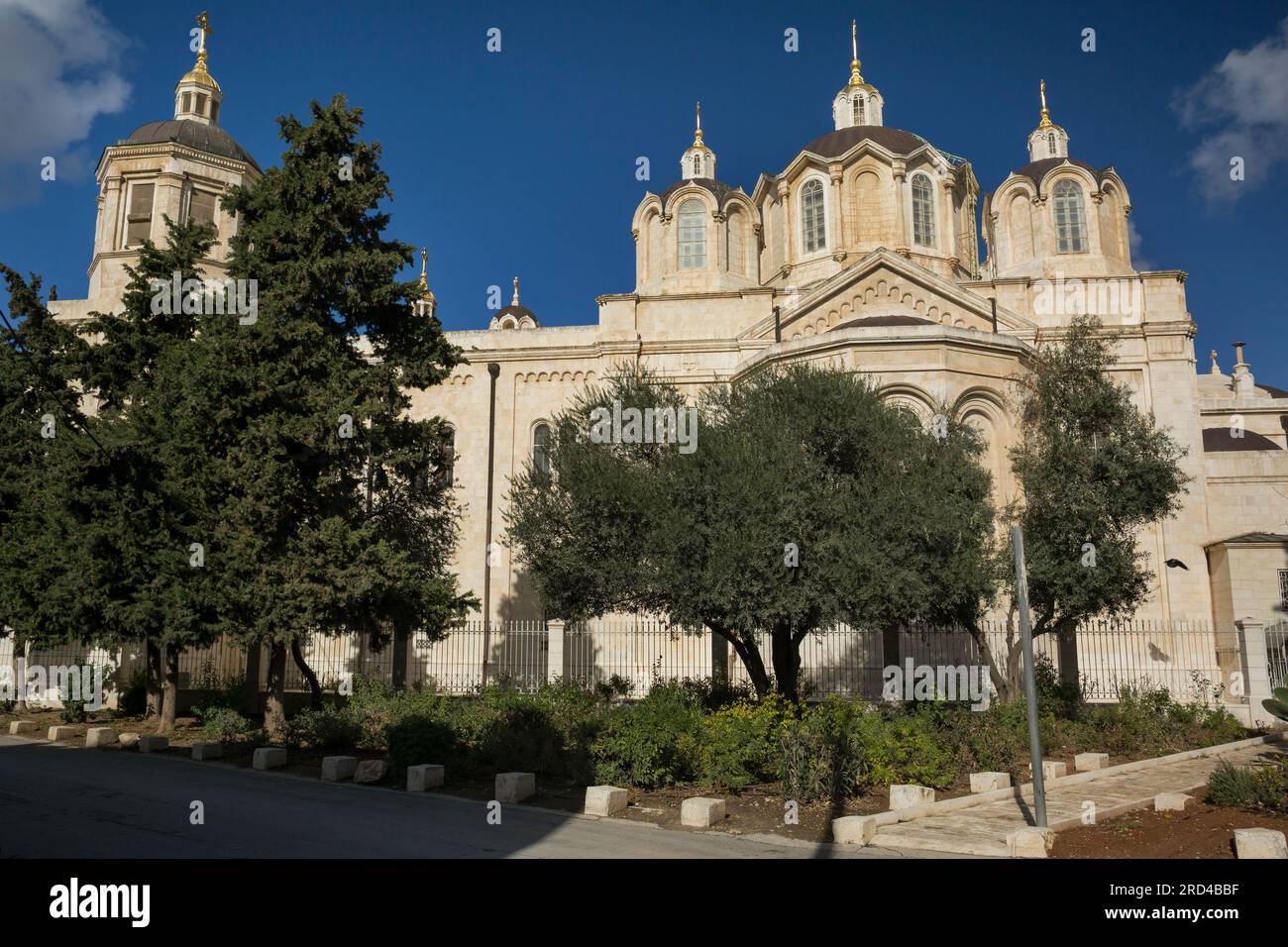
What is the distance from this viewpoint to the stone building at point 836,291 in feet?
90.6

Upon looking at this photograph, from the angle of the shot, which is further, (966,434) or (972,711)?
(966,434)

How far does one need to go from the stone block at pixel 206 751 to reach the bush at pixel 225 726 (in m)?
0.44

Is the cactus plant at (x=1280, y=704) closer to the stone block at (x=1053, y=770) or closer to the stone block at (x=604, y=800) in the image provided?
the stone block at (x=1053, y=770)

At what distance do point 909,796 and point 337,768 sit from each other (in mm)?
7896

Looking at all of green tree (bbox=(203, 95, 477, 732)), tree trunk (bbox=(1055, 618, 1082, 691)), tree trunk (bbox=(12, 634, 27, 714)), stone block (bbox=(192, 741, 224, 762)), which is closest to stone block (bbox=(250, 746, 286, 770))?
stone block (bbox=(192, 741, 224, 762))

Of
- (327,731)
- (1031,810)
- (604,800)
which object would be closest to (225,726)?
(327,731)

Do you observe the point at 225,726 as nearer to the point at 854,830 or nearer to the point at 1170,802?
the point at 854,830

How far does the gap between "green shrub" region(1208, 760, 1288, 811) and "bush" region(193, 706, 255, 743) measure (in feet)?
48.8

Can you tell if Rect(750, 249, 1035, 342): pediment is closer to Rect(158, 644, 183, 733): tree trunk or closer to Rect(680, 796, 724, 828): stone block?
Rect(158, 644, 183, 733): tree trunk

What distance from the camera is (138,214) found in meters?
31.0

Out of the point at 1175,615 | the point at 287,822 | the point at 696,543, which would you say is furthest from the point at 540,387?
the point at 287,822
